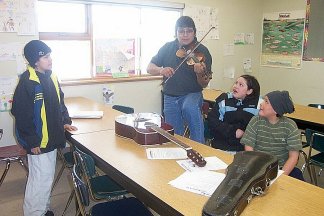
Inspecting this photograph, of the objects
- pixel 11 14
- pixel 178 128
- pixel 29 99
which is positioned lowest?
pixel 178 128

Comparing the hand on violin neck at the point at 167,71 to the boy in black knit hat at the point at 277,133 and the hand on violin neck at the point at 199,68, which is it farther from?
the boy in black knit hat at the point at 277,133

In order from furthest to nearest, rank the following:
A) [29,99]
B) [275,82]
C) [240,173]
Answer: [275,82] < [29,99] < [240,173]

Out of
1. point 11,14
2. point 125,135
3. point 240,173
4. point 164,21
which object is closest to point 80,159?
point 125,135

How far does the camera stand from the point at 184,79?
115 inches

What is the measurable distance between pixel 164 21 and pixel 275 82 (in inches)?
88.7

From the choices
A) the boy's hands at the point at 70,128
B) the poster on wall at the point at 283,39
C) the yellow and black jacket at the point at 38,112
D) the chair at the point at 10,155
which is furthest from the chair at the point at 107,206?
the poster on wall at the point at 283,39

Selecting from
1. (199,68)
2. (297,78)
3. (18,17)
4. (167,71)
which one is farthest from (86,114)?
(297,78)

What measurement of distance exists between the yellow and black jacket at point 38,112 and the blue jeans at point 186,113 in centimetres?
106

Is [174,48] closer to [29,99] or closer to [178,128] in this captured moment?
[178,128]

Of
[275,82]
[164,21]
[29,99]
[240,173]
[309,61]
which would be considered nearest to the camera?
[240,173]

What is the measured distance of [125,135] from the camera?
2.16 m

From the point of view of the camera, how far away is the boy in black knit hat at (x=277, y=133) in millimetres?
2020

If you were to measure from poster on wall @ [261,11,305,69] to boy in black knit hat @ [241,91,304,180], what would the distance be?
3.42m

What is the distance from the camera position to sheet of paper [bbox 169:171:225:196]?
4.50 ft
